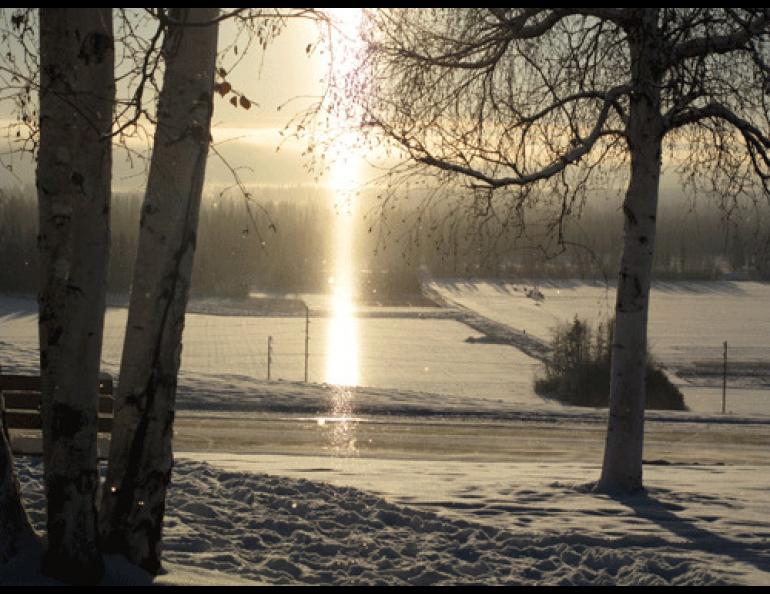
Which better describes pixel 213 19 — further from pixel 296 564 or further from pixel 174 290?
pixel 296 564

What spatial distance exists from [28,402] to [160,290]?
523 cm

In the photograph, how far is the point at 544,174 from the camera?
33.0ft

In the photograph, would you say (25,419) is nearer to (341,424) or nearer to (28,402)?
(28,402)

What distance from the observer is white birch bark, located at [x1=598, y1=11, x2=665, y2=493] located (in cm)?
1054

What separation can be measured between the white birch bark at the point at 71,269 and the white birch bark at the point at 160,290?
1.21ft

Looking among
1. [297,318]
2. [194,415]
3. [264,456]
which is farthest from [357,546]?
[297,318]

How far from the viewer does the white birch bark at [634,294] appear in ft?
34.6

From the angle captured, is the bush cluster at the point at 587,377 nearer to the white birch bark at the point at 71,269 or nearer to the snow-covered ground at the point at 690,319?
the snow-covered ground at the point at 690,319

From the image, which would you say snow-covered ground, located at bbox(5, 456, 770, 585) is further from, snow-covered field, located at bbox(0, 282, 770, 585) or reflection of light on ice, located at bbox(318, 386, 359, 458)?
reflection of light on ice, located at bbox(318, 386, 359, 458)

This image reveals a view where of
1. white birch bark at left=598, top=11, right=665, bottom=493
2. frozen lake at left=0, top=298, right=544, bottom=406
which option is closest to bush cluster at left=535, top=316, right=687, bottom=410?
frozen lake at left=0, top=298, right=544, bottom=406

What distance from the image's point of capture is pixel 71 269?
19.4ft

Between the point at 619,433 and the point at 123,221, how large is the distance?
4855 inches

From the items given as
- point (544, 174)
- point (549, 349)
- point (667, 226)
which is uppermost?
point (667, 226)

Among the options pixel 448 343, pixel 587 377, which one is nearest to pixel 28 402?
pixel 587 377
